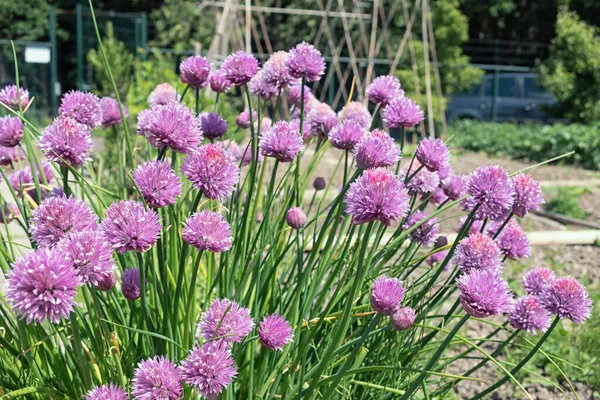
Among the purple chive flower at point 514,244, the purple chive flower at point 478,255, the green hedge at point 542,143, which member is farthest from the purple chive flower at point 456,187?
the green hedge at point 542,143

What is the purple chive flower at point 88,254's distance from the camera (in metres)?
0.86

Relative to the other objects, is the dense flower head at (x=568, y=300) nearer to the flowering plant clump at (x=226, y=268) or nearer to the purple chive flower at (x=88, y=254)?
the flowering plant clump at (x=226, y=268)

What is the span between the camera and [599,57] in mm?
12672

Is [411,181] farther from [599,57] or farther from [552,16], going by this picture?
[552,16]

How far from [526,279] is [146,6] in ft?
69.3

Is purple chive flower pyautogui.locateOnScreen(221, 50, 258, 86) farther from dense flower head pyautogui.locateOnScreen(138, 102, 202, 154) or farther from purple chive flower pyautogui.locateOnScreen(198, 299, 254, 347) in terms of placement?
purple chive flower pyautogui.locateOnScreen(198, 299, 254, 347)

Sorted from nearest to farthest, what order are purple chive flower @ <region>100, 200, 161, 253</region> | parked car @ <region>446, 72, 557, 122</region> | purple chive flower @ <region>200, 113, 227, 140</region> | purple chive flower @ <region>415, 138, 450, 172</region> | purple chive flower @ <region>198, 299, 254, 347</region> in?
1. purple chive flower @ <region>100, 200, 161, 253</region>
2. purple chive flower @ <region>198, 299, 254, 347</region>
3. purple chive flower @ <region>415, 138, 450, 172</region>
4. purple chive flower @ <region>200, 113, 227, 140</region>
5. parked car @ <region>446, 72, 557, 122</region>

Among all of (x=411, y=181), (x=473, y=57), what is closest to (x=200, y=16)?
(x=473, y=57)

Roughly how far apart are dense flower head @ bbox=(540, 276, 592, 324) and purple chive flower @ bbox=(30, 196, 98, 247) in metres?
0.86

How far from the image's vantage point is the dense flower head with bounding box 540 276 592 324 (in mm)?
1215

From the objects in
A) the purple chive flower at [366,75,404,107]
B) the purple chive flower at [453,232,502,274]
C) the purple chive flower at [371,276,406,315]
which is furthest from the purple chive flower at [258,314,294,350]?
the purple chive flower at [366,75,404,107]

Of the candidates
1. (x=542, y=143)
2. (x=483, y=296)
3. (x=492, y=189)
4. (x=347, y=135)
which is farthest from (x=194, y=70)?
(x=542, y=143)

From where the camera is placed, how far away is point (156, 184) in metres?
0.97

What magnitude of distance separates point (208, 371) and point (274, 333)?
5.7 inches
